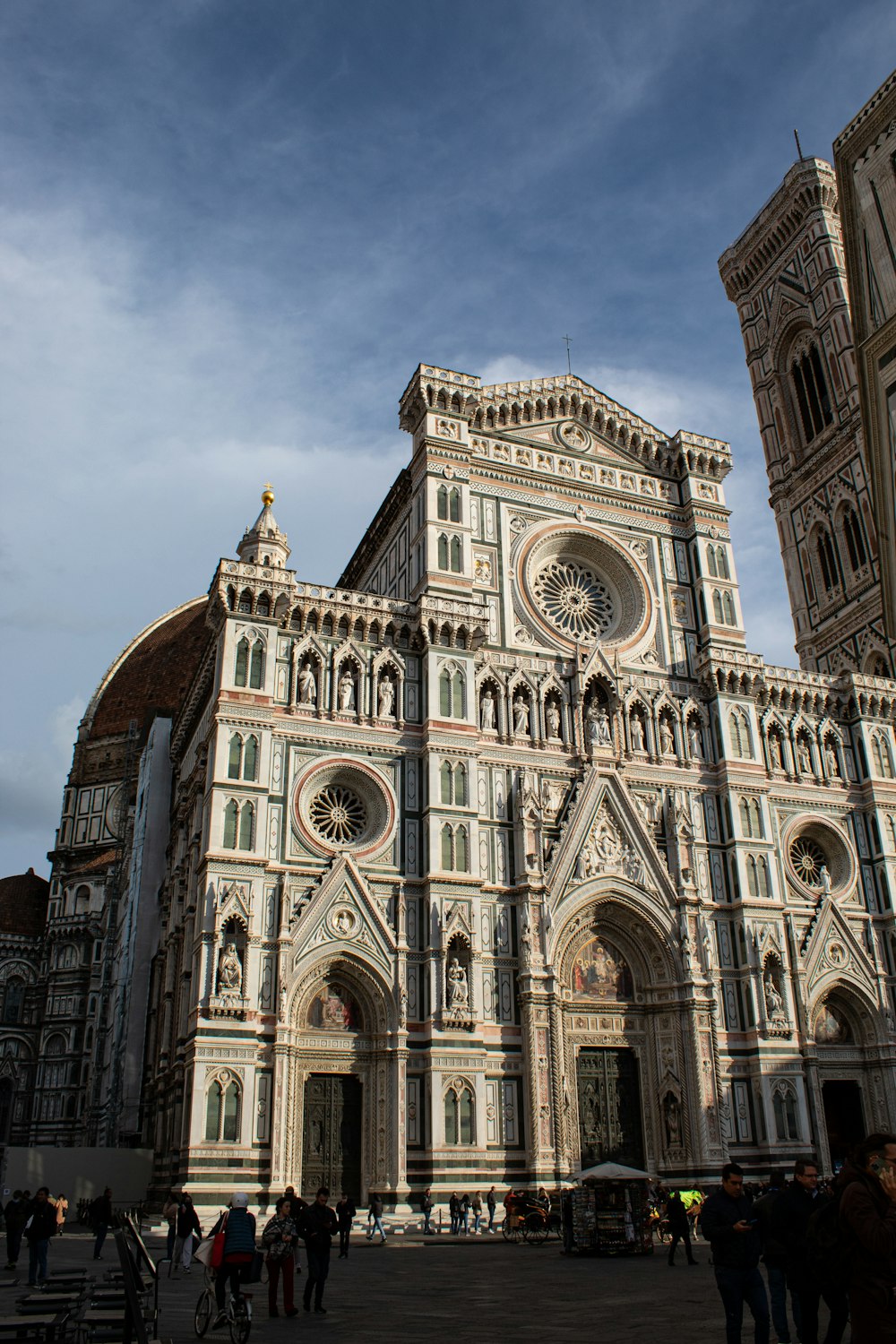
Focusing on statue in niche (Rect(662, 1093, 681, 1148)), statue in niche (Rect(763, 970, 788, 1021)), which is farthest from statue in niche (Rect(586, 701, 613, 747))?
statue in niche (Rect(662, 1093, 681, 1148))

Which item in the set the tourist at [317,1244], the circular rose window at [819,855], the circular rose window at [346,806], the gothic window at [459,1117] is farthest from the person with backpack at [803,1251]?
the circular rose window at [819,855]

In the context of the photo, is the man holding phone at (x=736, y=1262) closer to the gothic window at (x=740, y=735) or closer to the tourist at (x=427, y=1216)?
the tourist at (x=427, y=1216)

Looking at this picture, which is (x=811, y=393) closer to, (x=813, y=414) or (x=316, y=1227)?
(x=813, y=414)

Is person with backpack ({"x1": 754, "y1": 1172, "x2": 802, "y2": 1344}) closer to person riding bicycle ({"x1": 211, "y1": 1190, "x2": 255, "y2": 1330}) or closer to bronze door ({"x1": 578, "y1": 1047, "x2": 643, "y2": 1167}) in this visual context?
person riding bicycle ({"x1": 211, "y1": 1190, "x2": 255, "y2": 1330})

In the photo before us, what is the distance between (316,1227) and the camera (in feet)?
41.2

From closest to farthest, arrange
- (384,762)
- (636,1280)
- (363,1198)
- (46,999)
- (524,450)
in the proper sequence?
(636,1280) → (363,1198) → (384,762) → (524,450) → (46,999)

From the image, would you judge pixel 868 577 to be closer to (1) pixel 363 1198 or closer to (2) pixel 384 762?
(2) pixel 384 762

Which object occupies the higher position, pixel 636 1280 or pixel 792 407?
pixel 792 407

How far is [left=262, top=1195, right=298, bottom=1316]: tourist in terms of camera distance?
11883mm

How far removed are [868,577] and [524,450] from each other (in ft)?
54.1

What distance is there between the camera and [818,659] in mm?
45562

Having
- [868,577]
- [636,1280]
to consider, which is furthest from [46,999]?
[636,1280]

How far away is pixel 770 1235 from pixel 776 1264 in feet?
1.14

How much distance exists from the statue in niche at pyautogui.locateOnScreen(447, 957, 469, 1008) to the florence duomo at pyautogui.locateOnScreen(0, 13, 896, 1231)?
0.26ft
